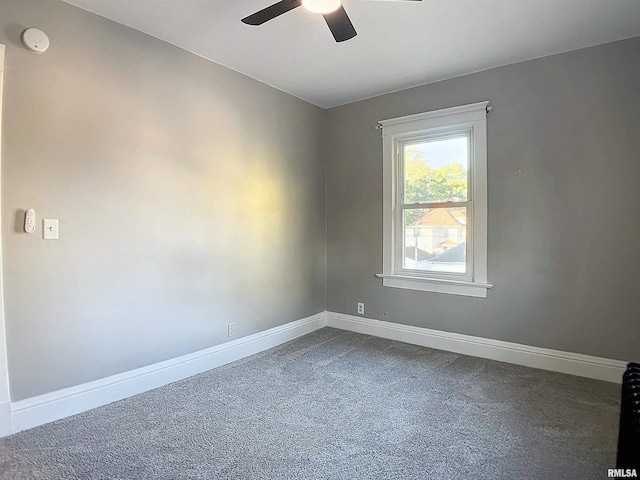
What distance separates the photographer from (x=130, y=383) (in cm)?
262

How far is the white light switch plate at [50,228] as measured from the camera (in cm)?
223

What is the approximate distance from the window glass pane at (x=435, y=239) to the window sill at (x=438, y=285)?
0.42 ft

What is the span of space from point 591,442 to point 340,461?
142 centimetres

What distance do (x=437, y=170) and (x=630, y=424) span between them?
2.82 meters

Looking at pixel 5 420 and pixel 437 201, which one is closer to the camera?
A: pixel 5 420

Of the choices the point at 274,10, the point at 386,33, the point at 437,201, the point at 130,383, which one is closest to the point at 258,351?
the point at 130,383

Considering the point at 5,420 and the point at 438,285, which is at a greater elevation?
the point at 438,285

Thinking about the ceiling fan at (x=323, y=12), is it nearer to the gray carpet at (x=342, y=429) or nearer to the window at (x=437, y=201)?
the window at (x=437, y=201)

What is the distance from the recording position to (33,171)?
2.19 meters

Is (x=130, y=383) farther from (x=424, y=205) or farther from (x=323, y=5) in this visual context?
(x=424, y=205)

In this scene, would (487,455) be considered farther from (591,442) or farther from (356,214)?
(356,214)

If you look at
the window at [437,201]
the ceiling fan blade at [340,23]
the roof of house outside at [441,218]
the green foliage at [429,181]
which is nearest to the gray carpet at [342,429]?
the window at [437,201]

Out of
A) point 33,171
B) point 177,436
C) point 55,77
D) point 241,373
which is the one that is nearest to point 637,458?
point 177,436

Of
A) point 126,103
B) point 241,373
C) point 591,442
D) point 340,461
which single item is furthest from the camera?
point 241,373
